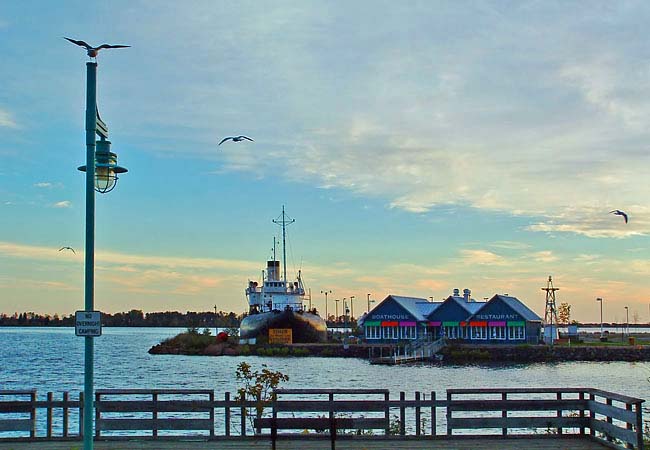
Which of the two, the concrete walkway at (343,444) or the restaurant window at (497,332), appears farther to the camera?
the restaurant window at (497,332)

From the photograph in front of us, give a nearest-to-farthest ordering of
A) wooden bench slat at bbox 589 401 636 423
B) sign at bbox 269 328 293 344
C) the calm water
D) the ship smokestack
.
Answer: wooden bench slat at bbox 589 401 636 423, the calm water, sign at bbox 269 328 293 344, the ship smokestack

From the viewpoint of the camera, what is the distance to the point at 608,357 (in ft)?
313

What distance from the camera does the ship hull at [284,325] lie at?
387 ft

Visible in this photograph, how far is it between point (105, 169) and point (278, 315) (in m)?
106

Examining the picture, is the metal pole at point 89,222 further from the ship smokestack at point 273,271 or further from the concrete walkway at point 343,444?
the ship smokestack at point 273,271

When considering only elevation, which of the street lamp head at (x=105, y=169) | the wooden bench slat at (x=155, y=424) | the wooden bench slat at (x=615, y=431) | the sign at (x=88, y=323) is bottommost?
the wooden bench slat at (x=615, y=431)

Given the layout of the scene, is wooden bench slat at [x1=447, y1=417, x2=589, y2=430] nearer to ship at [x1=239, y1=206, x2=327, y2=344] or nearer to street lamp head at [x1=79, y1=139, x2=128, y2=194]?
street lamp head at [x1=79, y1=139, x2=128, y2=194]

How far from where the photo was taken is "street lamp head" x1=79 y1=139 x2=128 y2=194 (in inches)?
525

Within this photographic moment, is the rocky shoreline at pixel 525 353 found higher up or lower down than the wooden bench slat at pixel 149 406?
lower down

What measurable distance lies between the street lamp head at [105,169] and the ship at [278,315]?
341 feet

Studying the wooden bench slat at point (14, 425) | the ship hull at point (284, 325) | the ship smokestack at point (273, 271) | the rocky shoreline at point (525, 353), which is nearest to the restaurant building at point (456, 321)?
the rocky shoreline at point (525, 353)

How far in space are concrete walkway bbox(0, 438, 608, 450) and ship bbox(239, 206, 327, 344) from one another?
324 ft

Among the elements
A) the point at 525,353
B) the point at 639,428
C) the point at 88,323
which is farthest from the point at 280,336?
the point at 88,323

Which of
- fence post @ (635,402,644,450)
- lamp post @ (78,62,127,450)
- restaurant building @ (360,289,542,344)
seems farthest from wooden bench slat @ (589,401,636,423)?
restaurant building @ (360,289,542,344)
